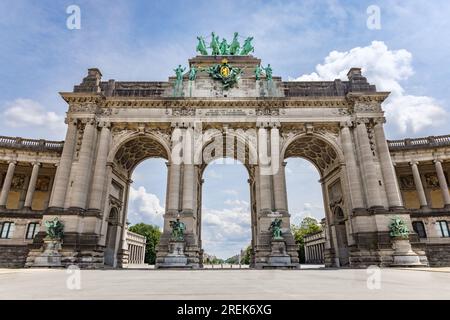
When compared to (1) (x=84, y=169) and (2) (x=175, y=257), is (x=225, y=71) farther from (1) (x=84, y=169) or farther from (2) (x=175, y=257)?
(2) (x=175, y=257)

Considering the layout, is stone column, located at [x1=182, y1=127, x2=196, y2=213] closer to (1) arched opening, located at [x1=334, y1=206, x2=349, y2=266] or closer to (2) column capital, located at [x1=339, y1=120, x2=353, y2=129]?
(2) column capital, located at [x1=339, y1=120, x2=353, y2=129]

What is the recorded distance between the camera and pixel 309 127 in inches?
1287

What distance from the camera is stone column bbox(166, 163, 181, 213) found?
29.0 meters

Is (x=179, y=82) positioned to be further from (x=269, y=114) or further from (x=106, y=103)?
(x=269, y=114)

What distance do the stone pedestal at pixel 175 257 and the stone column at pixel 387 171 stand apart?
846 inches

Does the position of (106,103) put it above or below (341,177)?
above

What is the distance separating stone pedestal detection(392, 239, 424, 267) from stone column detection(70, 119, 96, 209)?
30633 mm

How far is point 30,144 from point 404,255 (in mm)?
47407

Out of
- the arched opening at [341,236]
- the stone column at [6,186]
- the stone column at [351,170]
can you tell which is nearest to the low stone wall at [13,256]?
the stone column at [6,186]

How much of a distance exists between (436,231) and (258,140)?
2624cm

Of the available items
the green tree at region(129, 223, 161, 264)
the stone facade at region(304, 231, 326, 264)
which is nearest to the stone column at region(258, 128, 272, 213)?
the stone facade at region(304, 231, 326, 264)

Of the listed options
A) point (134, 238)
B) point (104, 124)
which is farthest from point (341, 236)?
point (134, 238)

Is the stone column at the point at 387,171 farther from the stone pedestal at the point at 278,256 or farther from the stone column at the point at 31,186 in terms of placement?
the stone column at the point at 31,186

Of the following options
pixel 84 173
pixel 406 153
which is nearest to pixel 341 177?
pixel 406 153
